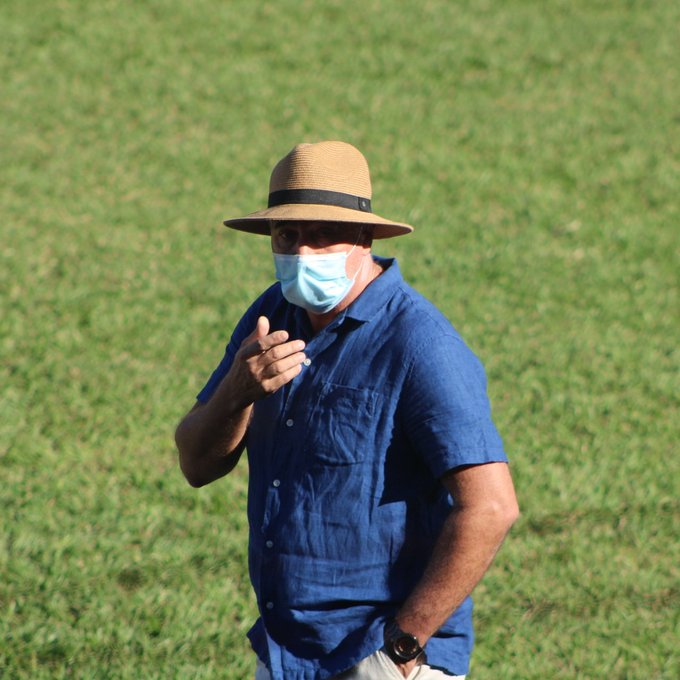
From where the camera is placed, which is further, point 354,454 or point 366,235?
point 366,235

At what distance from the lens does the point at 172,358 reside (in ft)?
25.5

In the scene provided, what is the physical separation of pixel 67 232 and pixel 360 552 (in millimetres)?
6734

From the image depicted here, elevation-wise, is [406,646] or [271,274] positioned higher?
[271,274]

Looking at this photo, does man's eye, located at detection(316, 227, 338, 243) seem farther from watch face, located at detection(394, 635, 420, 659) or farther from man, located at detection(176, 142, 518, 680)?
watch face, located at detection(394, 635, 420, 659)

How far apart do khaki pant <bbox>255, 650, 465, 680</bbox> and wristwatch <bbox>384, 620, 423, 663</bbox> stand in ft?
0.09

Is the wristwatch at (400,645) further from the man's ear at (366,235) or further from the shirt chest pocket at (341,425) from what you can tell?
the man's ear at (366,235)

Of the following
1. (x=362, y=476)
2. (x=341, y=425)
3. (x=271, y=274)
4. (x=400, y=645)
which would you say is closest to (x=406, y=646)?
(x=400, y=645)

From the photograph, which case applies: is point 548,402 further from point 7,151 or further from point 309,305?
point 7,151

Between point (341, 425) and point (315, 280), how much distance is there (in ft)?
1.38

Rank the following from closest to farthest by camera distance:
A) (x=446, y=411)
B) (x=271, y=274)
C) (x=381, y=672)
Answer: (x=446, y=411) → (x=381, y=672) → (x=271, y=274)

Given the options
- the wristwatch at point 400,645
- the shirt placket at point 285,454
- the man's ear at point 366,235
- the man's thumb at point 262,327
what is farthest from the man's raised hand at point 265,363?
the wristwatch at point 400,645

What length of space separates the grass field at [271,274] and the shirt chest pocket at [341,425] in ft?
7.53

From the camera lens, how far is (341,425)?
3098 mm

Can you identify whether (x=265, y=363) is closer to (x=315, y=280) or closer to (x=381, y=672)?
(x=315, y=280)
